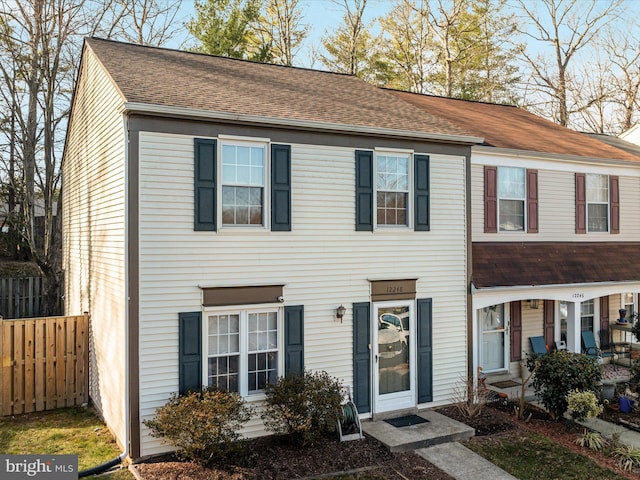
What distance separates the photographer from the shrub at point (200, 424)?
7.32 metres

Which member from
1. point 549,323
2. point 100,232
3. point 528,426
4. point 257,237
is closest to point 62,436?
point 100,232

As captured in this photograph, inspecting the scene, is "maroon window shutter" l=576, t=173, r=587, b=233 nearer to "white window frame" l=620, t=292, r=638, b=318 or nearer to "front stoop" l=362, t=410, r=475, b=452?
"white window frame" l=620, t=292, r=638, b=318

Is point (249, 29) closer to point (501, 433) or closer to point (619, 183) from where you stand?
point (619, 183)

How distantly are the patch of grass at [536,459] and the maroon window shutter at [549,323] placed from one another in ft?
15.1

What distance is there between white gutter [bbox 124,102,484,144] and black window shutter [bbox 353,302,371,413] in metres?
3.26

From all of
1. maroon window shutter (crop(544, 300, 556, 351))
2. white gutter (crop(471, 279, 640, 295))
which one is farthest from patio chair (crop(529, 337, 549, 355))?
white gutter (crop(471, 279, 640, 295))

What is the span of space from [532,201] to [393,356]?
5.79 m

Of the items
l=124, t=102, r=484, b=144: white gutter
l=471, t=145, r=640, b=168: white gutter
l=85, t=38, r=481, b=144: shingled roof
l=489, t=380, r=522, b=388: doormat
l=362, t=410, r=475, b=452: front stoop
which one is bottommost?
l=362, t=410, r=475, b=452: front stoop

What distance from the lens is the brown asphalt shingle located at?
11.5 meters

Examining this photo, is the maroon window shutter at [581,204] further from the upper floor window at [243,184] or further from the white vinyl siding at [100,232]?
the white vinyl siding at [100,232]

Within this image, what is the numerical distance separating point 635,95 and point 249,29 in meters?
21.4

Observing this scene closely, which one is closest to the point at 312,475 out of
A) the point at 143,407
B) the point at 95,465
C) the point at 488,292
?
the point at 143,407

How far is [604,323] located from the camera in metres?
14.4

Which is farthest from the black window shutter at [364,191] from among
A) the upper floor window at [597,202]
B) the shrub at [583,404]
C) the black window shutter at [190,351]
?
the upper floor window at [597,202]
